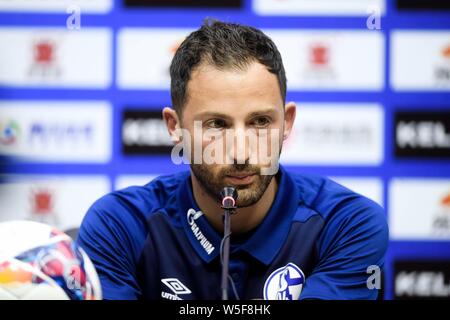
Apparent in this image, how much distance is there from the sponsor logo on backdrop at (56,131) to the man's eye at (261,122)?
5.04 feet

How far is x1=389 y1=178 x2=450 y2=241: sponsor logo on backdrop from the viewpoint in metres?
2.90

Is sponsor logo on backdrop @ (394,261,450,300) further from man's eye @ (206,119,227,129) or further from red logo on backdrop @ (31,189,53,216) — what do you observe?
man's eye @ (206,119,227,129)

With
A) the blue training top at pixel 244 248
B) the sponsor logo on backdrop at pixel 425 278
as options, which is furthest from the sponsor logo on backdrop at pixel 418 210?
the blue training top at pixel 244 248

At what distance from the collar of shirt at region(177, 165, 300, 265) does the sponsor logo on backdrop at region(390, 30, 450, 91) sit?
1411 millimetres

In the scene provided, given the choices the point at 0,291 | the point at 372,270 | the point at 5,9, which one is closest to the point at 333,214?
the point at 372,270

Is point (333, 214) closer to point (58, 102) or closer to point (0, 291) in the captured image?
point (0, 291)

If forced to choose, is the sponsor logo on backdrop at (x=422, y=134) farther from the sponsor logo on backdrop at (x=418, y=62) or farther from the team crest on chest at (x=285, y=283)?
the team crest on chest at (x=285, y=283)

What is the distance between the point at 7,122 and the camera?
2.90 meters

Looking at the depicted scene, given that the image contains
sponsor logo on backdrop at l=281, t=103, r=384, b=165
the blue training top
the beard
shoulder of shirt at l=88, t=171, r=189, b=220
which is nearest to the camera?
the beard

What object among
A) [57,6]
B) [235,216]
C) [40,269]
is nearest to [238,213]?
[235,216]

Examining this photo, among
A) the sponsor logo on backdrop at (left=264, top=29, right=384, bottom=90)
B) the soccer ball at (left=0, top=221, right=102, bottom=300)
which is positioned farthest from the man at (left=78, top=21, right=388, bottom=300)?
the sponsor logo on backdrop at (left=264, top=29, right=384, bottom=90)

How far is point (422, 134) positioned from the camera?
2.92m

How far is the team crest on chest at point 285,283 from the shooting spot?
1513mm
